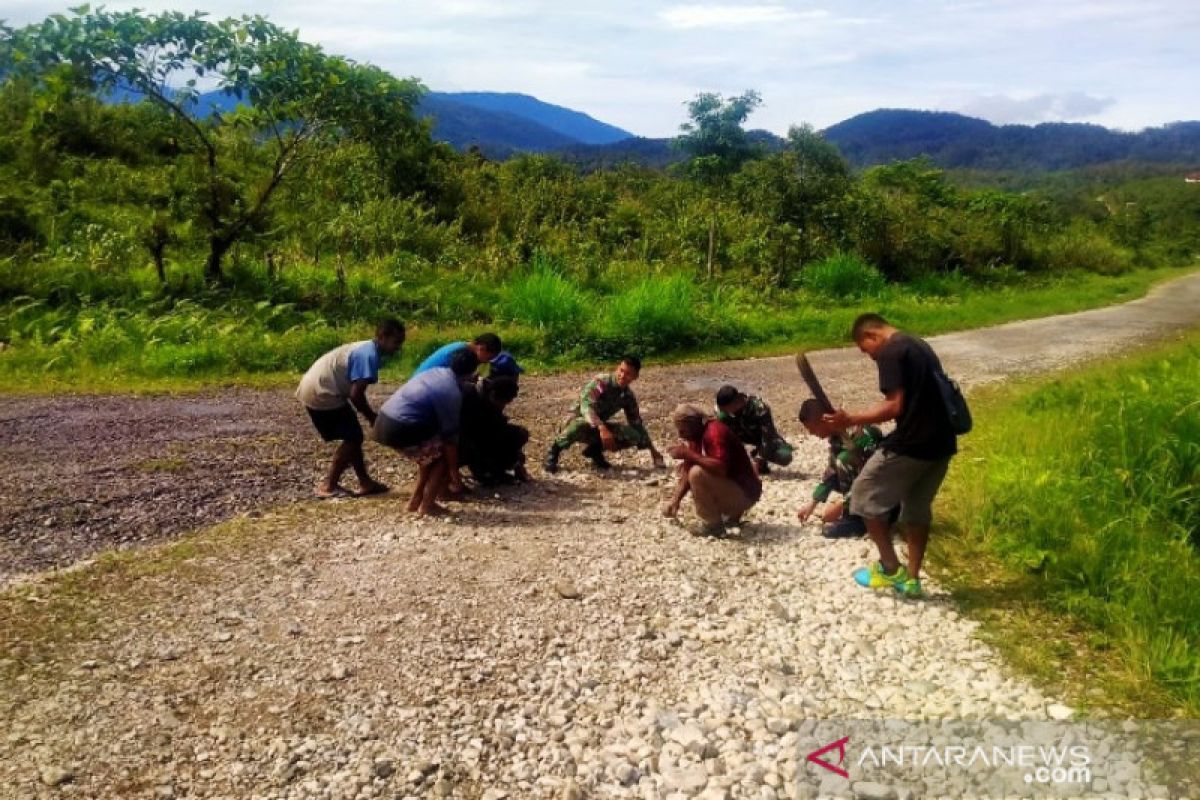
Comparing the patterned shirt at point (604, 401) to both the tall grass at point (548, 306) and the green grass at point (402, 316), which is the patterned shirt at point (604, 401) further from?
the tall grass at point (548, 306)

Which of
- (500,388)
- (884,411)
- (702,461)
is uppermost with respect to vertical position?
(884,411)

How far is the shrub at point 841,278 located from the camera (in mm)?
20719

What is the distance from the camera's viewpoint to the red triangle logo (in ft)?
13.6

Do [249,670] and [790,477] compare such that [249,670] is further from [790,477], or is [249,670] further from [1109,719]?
[790,477]

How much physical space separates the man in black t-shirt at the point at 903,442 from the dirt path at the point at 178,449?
4.52 meters

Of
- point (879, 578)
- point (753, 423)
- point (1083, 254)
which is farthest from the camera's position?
point (1083, 254)

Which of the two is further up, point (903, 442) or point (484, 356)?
point (484, 356)

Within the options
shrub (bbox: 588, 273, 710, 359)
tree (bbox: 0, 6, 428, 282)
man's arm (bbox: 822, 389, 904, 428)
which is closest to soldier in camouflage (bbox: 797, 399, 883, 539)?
man's arm (bbox: 822, 389, 904, 428)

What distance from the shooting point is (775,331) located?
54.6 ft

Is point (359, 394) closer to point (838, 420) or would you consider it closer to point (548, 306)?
point (838, 420)

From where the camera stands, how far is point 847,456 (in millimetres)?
6844

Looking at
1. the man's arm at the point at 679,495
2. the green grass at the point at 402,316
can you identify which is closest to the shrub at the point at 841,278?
the green grass at the point at 402,316

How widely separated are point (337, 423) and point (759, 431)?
3.83 metres

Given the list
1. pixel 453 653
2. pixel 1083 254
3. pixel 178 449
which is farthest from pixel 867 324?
pixel 1083 254
